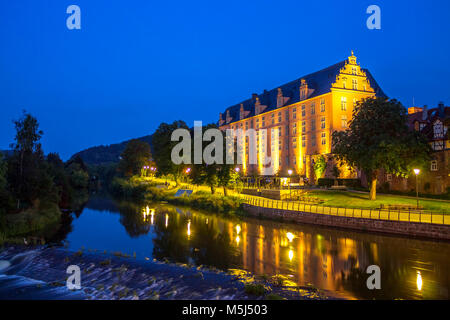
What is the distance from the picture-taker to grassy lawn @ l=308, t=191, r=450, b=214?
29.5m

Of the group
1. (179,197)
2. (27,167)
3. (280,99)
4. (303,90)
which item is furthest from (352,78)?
(27,167)

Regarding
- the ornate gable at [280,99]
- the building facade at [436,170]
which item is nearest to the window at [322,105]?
the ornate gable at [280,99]

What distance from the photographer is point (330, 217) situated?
2902 centimetres

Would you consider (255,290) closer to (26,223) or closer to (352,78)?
(26,223)

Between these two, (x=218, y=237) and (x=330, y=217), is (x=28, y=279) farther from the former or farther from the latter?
(x=330, y=217)

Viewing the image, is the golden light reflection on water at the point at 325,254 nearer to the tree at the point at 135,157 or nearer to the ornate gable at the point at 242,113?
the ornate gable at the point at 242,113

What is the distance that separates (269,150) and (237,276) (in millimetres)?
54900

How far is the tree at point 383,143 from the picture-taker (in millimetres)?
31297

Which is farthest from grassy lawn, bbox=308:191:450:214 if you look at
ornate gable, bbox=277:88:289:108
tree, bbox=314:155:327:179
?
ornate gable, bbox=277:88:289:108

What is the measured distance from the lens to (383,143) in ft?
100

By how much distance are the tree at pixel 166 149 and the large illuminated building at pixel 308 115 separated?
1879 centimetres

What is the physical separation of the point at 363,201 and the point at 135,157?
71003mm

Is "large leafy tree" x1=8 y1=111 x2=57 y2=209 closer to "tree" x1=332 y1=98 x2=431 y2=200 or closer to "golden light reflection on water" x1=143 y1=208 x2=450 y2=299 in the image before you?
"golden light reflection on water" x1=143 y1=208 x2=450 y2=299
